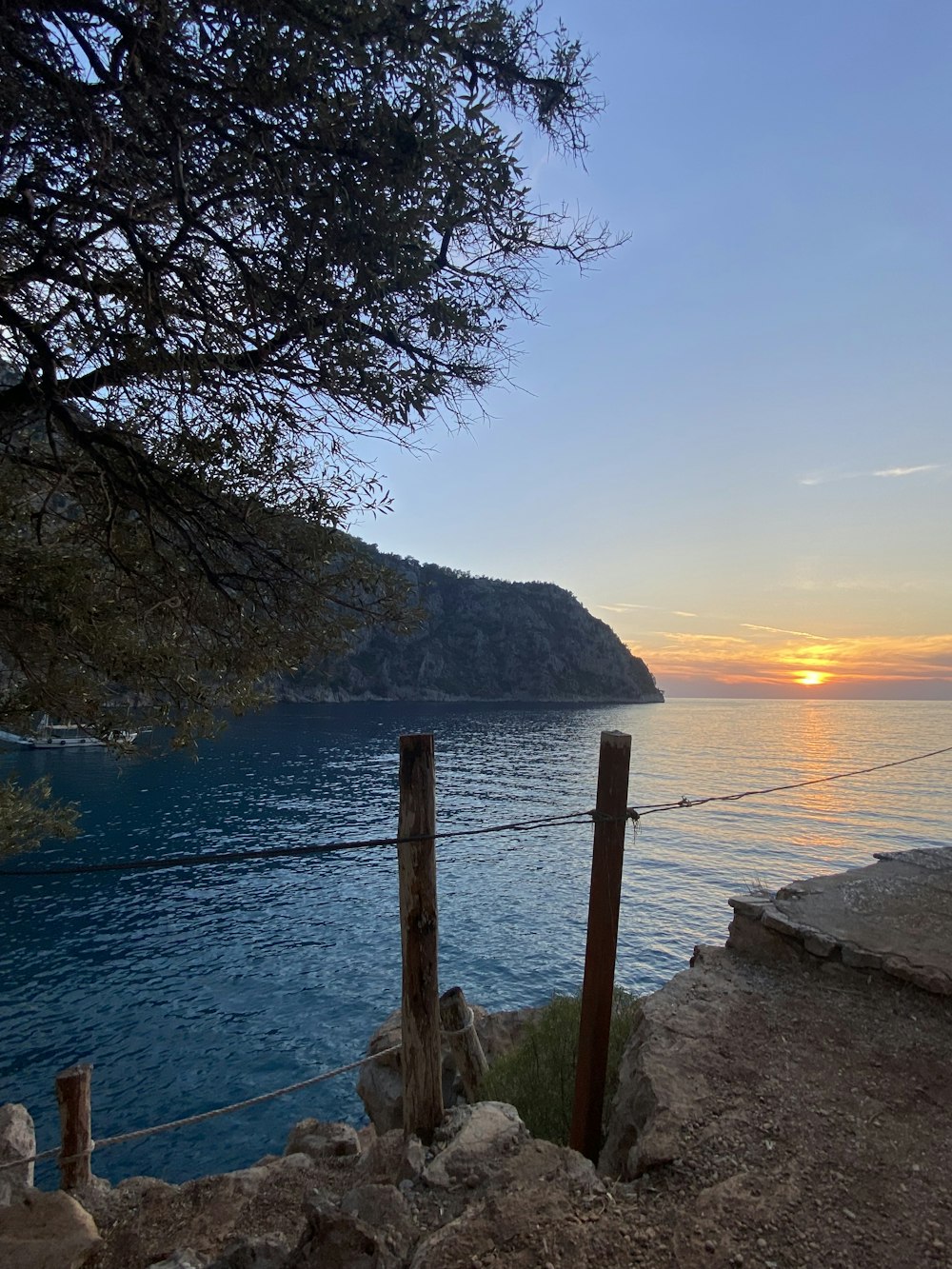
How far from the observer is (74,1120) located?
7.33 meters

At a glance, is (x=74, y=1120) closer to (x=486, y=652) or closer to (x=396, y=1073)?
(x=396, y=1073)

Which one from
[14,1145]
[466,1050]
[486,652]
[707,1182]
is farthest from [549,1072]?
[486,652]

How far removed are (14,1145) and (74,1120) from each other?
1.94m

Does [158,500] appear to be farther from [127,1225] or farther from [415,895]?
[127,1225]

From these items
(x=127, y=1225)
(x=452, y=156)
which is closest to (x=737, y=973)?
(x=127, y=1225)

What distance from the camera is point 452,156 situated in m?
4.56

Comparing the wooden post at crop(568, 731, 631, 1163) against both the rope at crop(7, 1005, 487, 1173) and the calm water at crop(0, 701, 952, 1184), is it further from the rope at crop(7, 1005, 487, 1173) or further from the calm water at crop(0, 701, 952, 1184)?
the calm water at crop(0, 701, 952, 1184)

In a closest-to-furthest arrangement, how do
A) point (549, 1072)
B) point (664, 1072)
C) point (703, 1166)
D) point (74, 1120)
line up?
point (703, 1166) → point (664, 1072) → point (74, 1120) → point (549, 1072)

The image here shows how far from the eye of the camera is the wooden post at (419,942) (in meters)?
5.17

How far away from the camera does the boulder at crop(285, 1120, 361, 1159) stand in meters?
8.56

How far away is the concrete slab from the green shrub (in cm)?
191

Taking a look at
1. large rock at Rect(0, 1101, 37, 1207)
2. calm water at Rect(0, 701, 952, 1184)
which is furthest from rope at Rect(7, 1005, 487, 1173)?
calm water at Rect(0, 701, 952, 1184)

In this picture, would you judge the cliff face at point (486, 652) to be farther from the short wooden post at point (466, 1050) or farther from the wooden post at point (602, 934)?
the wooden post at point (602, 934)

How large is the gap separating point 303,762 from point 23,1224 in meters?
53.8
